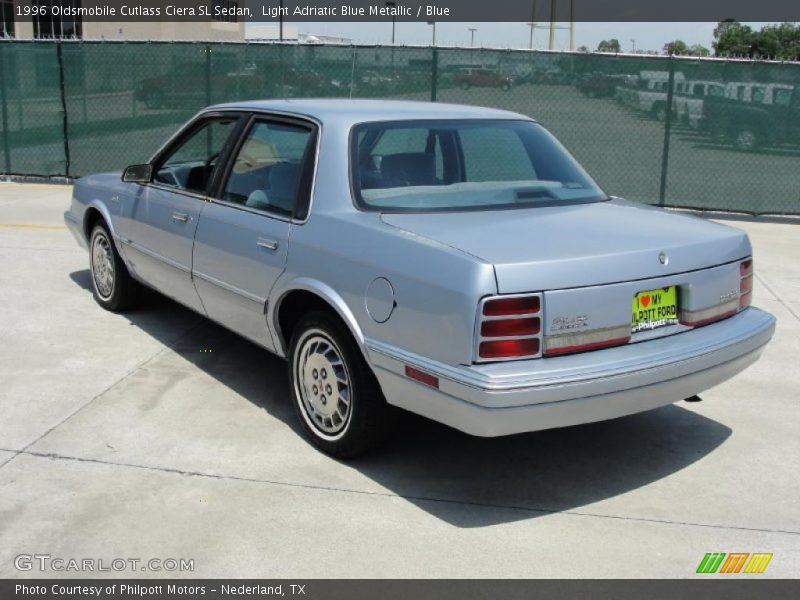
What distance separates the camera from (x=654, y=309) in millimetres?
3973

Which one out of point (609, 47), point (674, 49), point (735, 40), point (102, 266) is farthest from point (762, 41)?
point (102, 266)

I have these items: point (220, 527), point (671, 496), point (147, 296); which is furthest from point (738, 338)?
point (147, 296)

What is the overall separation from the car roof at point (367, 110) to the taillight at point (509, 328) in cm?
153

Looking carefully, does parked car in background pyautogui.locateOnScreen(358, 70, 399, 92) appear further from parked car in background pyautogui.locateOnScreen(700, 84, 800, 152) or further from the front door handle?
the front door handle

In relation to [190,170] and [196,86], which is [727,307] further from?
[196,86]

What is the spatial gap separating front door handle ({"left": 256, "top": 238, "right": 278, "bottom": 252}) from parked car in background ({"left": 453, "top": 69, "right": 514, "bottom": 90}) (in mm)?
7933

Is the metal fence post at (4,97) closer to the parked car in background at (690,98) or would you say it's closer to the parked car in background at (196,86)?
the parked car in background at (196,86)

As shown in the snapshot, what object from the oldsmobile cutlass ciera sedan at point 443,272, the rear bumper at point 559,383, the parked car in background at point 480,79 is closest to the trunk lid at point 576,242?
the oldsmobile cutlass ciera sedan at point 443,272

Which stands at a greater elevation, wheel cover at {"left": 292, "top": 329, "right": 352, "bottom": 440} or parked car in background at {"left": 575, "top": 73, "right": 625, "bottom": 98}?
parked car in background at {"left": 575, "top": 73, "right": 625, "bottom": 98}

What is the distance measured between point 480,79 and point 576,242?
8640 millimetres

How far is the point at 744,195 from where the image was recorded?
11.9 metres

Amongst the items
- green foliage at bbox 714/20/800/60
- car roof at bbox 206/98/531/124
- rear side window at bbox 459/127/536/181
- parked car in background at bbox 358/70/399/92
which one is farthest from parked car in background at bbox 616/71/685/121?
green foliage at bbox 714/20/800/60

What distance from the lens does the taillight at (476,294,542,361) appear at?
3.57 m
